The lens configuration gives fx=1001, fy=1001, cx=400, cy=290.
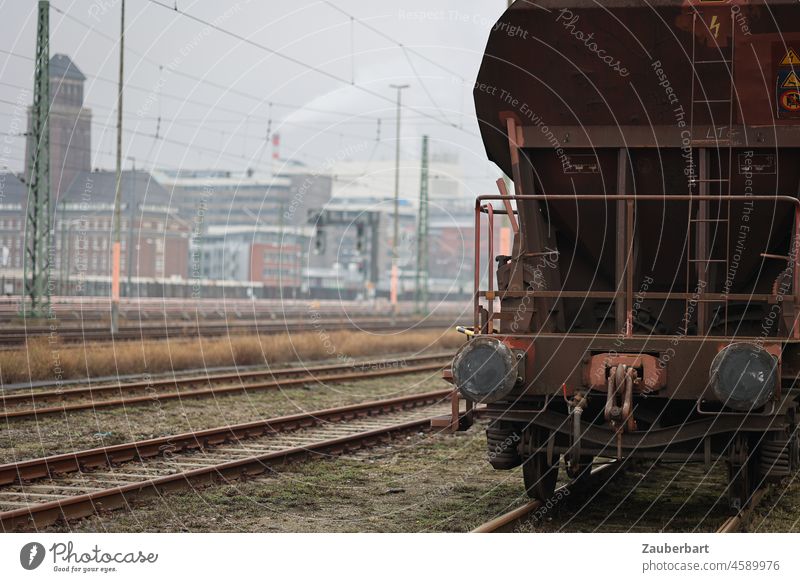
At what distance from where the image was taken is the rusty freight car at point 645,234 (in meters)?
7.35

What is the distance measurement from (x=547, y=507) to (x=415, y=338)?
87.8 ft

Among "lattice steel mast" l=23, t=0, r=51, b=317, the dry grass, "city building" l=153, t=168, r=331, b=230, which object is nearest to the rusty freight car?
the dry grass

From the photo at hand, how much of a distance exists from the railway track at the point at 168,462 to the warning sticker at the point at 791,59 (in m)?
6.28

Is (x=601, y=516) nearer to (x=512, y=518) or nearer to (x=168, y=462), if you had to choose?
(x=512, y=518)

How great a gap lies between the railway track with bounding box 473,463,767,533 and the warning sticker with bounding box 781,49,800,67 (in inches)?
135

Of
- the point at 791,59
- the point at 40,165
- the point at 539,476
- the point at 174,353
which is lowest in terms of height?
the point at 174,353

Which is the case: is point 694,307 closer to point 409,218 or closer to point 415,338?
point 415,338

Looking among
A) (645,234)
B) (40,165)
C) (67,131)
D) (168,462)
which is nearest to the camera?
(645,234)

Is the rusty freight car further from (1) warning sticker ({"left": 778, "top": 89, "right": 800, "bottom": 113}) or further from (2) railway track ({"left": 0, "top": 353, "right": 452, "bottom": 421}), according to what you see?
(2) railway track ({"left": 0, "top": 353, "right": 452, "bottom": 421})

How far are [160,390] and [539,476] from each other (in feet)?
35.7

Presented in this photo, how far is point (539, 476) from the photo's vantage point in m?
8.42

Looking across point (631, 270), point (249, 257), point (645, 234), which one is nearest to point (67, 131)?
point (249, 257)

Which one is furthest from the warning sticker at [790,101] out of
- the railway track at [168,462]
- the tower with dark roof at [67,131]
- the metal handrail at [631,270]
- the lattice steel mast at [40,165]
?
the tower with dark roof at [67,131]

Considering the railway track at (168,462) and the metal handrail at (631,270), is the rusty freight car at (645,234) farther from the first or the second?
the railway track at (168,462)
